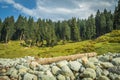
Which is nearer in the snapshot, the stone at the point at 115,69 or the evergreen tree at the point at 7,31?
the stone at the point at 115,69

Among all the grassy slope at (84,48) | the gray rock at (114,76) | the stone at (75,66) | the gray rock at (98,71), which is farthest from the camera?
the grassy slope at (84,48)

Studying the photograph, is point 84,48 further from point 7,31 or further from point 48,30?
point 7,31

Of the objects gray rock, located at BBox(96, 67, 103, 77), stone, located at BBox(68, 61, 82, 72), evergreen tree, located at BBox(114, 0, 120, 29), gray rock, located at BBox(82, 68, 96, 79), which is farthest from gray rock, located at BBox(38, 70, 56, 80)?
evergreen tree, located at BBox(114, 0, 120, 29)

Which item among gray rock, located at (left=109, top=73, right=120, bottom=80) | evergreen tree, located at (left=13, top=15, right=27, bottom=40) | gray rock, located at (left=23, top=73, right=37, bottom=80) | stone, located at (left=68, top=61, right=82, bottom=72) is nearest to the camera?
gray rock, located at (left=109, top=73, right=120, bottom=80)

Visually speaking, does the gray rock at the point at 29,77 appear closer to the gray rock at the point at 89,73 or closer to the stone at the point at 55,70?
the stone at the point at 55,70

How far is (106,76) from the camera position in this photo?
61.9 feet

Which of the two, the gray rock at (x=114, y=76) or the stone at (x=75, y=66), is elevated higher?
the stone at (x=75, y=66)

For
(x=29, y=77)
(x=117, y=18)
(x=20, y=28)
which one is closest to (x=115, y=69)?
(x=29, y=77)

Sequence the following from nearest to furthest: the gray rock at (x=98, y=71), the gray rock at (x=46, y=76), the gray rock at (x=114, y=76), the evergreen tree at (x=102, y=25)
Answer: the gray rock at (x=114, y=76)
the gray rock at (x=98, y=71)
the gray rock at (x=46, y=76)
the evergreen tree at (x=102, y=25)

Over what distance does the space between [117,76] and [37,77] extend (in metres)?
7.81

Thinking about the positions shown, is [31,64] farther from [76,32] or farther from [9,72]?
[76,32]

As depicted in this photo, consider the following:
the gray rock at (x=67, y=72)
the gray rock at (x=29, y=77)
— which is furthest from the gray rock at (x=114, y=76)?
the gray rock at (x=29, y=77)

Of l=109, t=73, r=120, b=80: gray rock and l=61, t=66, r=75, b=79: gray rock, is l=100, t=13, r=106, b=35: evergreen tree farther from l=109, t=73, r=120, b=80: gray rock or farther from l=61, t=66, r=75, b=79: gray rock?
l=109, t=73, r=120, b=80: gray rock

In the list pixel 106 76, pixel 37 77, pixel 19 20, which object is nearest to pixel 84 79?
pixel 106 76
